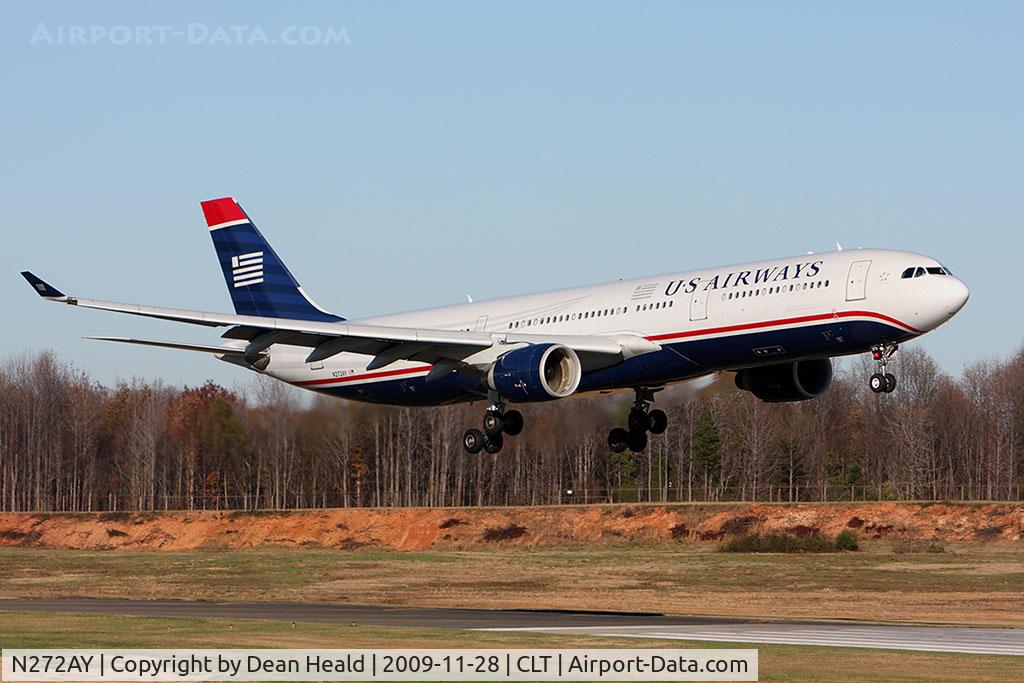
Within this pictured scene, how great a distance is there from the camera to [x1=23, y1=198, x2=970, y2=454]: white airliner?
4141cm

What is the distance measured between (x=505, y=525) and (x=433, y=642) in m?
55.3

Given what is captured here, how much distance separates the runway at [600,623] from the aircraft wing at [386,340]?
805cm

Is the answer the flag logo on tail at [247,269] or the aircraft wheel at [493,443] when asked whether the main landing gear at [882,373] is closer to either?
the aircraft wheel at [493,443]

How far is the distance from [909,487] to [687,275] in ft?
230

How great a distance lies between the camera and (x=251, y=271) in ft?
195

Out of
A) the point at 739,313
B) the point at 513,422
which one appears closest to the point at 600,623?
the point at 513,422

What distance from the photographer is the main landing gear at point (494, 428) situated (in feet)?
158

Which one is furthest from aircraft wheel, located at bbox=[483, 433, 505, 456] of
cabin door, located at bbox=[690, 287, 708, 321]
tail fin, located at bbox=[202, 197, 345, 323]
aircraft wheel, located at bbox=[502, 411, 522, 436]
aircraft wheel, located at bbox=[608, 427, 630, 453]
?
tail fin, located at bbox=[202, 197, 345, 323]

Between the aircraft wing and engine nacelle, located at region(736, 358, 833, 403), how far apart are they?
515cm

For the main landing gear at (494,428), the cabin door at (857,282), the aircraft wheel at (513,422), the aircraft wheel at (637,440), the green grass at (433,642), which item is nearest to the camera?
the green grass at (433,642)

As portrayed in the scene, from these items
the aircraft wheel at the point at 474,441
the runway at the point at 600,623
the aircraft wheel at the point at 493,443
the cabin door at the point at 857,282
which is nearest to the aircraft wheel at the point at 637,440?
the aircraft wheel at the point at 493,443

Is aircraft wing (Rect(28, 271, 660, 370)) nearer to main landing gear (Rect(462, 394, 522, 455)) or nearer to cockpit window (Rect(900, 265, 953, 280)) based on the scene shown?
main landing gear (Rect(462, 394, 522, 455))

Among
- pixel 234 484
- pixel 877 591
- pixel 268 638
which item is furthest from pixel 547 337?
pixel 234 484

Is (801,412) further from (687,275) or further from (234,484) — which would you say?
(687,275)
